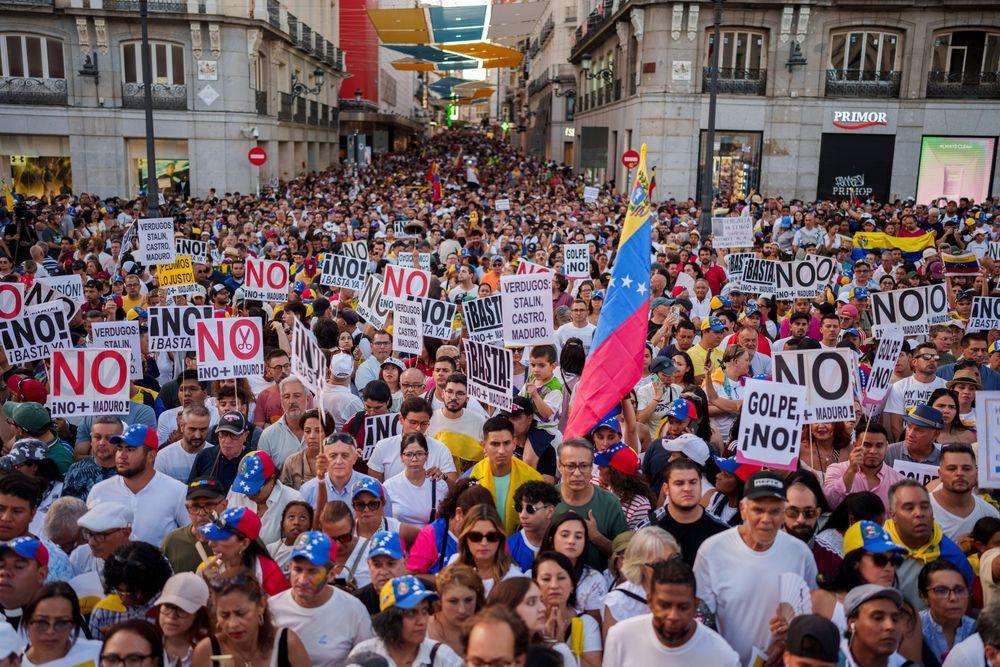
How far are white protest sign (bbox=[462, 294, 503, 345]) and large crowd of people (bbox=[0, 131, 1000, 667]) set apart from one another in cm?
52

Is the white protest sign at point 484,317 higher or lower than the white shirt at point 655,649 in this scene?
higher

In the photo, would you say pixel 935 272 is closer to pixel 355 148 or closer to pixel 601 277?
pixel 601 277

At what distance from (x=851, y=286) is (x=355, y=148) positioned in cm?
4595

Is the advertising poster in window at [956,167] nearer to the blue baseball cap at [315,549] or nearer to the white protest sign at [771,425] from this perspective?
the white protest sign at [771,425]

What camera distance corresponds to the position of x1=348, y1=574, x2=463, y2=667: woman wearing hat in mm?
4027

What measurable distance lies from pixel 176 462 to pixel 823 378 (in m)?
5.05

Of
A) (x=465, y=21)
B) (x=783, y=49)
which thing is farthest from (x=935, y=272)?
(x=465, y=21)

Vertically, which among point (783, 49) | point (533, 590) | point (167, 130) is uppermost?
point (783, 49)

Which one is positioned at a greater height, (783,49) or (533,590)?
(783,49)

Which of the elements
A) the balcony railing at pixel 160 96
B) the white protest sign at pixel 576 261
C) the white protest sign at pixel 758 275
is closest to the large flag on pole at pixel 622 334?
the white protest sign at pixel 758 275

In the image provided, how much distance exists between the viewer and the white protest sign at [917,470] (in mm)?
6324

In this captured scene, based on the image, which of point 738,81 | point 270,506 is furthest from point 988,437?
point 738,81

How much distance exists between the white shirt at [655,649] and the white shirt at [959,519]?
2330mm

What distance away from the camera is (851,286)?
43.7ft
